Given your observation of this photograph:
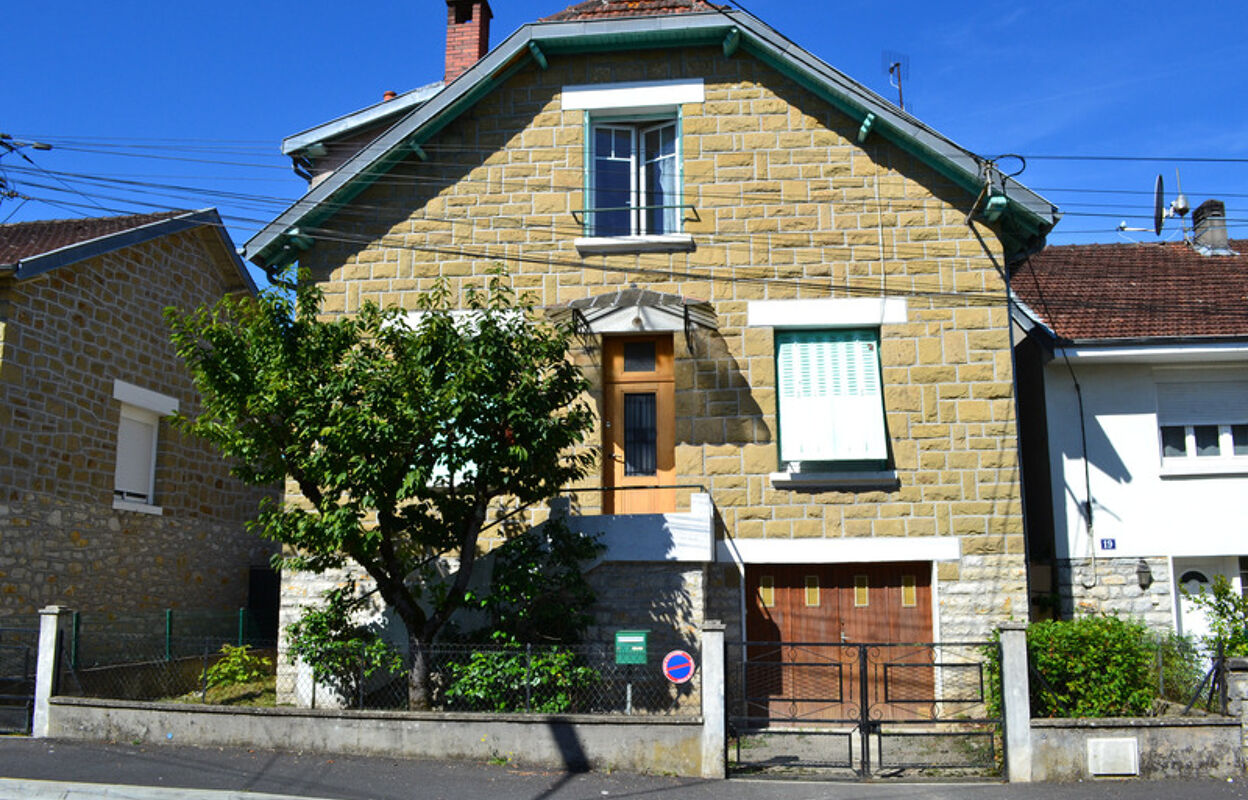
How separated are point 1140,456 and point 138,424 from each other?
14.6 metres

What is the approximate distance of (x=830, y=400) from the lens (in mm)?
12555

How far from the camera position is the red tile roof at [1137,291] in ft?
45.2

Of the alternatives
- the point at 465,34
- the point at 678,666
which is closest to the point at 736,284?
the point at 678,666

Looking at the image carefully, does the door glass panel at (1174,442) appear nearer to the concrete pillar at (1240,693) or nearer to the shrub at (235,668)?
the concrete pillar at (1240,693)

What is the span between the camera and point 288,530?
10828 mm

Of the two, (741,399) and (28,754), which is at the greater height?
(741,399)

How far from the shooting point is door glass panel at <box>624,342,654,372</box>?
13297mm

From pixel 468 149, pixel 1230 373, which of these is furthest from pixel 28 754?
pixel 1230 373

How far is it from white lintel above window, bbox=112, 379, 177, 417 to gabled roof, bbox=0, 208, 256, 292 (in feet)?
6.60

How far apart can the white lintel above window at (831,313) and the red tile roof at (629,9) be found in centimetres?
392

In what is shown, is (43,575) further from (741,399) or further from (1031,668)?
(1031,668)

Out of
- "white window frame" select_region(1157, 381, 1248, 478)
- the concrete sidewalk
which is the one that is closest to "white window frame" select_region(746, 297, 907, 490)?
"white window frame" select_region(1157, 381, 1248, 478)

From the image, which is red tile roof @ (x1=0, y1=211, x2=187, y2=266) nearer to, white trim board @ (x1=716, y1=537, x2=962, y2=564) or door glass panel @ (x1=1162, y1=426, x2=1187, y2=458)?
white trim board @ (x1=716, y1=537, x2=962, y2=564)

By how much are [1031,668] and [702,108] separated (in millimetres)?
7672
